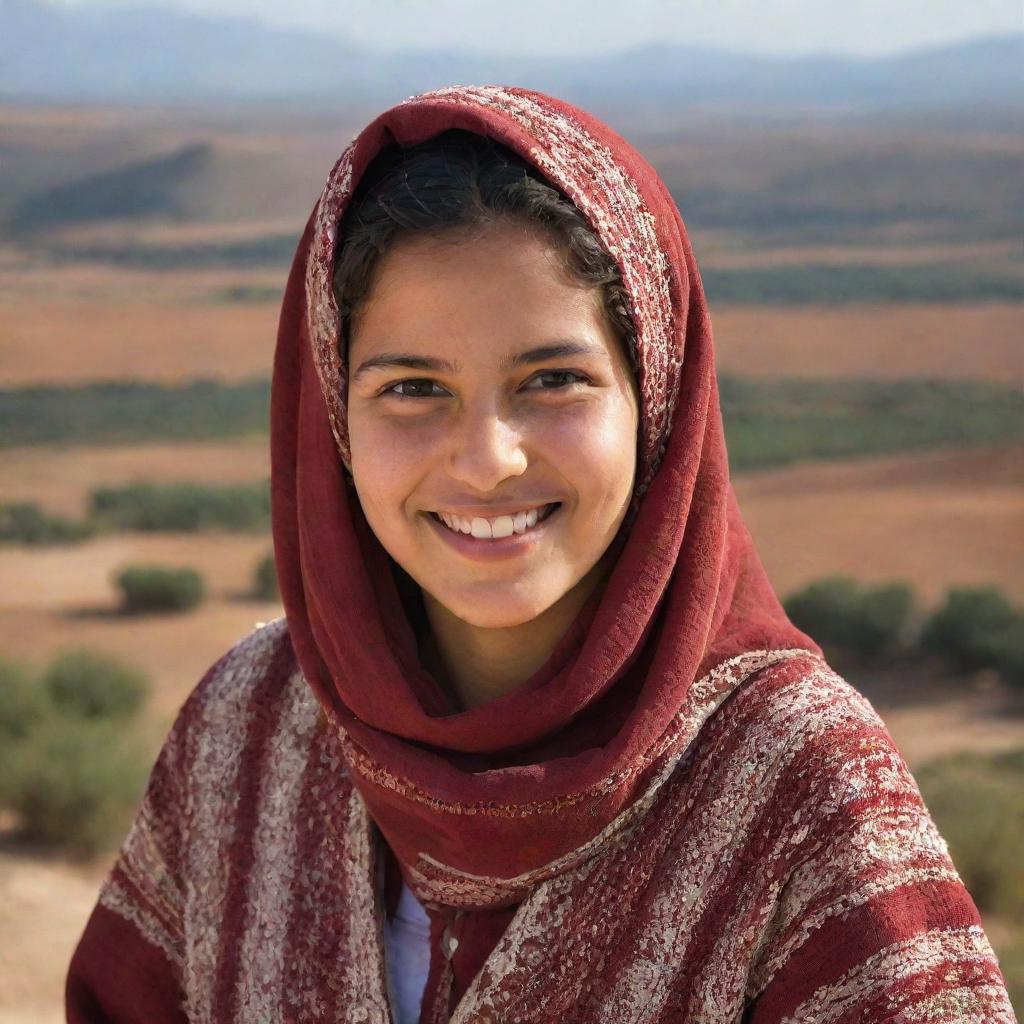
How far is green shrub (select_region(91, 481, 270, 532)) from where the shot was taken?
19250 millimetres

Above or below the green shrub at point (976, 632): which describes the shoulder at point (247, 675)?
above

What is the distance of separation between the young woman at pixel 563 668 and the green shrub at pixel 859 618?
10311 mm

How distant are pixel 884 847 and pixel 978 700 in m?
9.71

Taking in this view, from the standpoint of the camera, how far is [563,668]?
2039mm

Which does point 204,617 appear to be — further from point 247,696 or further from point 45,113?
point 45,113

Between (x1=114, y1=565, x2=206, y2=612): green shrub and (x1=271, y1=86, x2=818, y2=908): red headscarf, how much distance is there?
1240 cm

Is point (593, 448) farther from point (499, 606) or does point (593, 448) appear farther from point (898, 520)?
point (898, 520)

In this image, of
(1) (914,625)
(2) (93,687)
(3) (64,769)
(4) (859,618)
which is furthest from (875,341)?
(3) (64,769)

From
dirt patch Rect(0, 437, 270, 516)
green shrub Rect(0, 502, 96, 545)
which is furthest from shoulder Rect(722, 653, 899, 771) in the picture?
dirt patch Rect(0, 437, 270, 516)

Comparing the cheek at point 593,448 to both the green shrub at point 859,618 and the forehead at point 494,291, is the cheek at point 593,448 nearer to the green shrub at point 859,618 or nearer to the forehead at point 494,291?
the forehead at point 494,291

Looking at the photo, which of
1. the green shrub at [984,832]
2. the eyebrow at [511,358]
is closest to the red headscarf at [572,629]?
the eyebrow at [511,358]

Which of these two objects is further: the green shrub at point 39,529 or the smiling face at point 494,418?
the green shrub at point 39,529

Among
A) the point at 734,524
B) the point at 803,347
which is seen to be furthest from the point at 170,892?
the point at 803,347

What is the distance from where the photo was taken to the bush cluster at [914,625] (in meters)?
11.6
